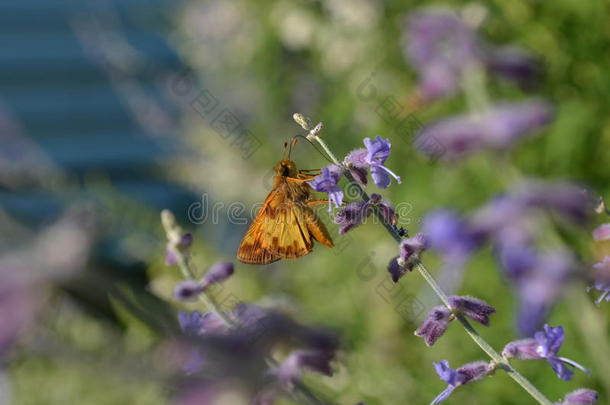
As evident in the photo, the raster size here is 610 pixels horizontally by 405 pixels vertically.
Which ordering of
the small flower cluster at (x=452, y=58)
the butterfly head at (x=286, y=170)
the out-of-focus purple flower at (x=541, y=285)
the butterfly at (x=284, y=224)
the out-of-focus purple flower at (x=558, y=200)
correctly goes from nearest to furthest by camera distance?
the out-of-focus purple flower at (x=541, y=285) < the out-of-focus purple flower at (x=558, y=200) < the butterfly at (x=284, y=224) < the butterfly head at (x=286, y=170) < the small flower cluster at (x=452, y=58)

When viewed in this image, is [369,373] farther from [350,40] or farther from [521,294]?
[521,294]

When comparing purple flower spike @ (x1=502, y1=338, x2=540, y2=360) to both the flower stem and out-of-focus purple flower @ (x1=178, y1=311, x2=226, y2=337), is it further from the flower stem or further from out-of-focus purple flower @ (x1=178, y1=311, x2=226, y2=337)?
out-of-focus purple flower @ (x1=178, y1=311, x2=226, y2=337)

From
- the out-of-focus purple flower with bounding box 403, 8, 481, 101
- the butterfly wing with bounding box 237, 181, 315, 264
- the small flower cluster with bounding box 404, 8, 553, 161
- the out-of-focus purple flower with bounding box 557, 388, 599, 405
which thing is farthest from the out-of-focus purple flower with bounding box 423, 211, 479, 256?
the out-of-focus purple flower with bounding box 403, 8, 481, 101

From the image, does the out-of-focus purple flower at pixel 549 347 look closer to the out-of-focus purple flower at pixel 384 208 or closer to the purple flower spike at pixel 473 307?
the purple flower spike at pixel 473 307

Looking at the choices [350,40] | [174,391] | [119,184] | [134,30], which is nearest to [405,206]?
[350,40]

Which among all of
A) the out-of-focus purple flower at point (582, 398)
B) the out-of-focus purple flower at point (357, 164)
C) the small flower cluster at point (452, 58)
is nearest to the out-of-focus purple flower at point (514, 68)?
the small flower cluster at point (452, 58)

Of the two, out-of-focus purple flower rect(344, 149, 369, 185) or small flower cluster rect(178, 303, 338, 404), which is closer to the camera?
small flower cluster rect(178, 303, 338, 404)
